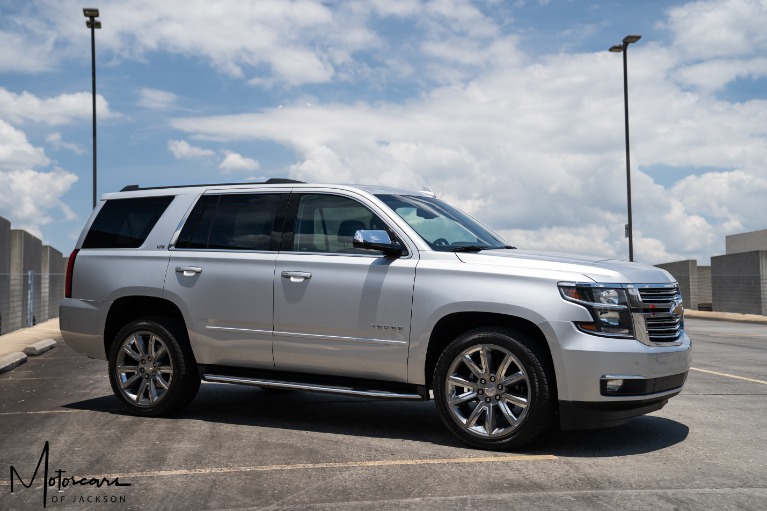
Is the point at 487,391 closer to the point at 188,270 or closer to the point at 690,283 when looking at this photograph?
the point at 188,270

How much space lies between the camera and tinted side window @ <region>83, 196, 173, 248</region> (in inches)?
351

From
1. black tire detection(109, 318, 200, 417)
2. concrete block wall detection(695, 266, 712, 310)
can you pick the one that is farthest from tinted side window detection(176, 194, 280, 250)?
concrete block wall detection(695, 266, 712, 310)

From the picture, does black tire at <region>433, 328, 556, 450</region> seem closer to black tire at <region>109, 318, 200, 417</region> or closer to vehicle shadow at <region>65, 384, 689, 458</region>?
vehicle shadow at <region>65, 384, 689, 458</region>

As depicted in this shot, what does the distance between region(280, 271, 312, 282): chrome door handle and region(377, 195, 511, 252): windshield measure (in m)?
0.91

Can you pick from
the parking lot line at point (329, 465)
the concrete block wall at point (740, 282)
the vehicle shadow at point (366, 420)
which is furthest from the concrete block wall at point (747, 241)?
the parking lot line at point (329, 465)

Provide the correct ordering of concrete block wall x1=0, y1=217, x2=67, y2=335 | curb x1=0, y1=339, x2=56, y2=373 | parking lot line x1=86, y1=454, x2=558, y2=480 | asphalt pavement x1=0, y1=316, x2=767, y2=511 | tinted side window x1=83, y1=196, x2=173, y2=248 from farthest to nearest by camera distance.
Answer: concrete block wall x1=0, y1=217, x2=67, y2=335 < curb x1=0, y1=339, x2=56, y2=373 < tinted side window x1=83, y1=196, x2=173, y2=248 < parking lot line x1=86, y1=454, x2=558, y2=480 < asphalt pavement x1=0, y1=316, x2=767, y2=511

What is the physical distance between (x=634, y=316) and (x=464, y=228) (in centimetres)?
192

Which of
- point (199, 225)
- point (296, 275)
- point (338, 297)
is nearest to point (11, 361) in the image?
point (199, 225)

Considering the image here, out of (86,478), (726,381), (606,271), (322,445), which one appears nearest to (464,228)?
(606,271)

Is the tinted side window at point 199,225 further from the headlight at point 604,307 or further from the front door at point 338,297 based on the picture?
the headlight at point 604,307

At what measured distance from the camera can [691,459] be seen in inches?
261

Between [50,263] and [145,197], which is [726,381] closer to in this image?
[145,197]

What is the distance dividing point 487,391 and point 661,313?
57.0 inches

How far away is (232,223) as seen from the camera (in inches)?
330
